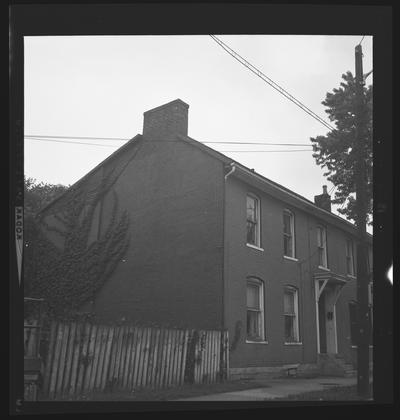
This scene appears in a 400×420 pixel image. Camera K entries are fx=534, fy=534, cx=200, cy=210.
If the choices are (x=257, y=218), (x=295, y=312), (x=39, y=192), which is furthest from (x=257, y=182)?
(x=39, y=192)

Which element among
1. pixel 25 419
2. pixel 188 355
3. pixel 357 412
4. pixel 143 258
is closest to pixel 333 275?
pixel 143 258

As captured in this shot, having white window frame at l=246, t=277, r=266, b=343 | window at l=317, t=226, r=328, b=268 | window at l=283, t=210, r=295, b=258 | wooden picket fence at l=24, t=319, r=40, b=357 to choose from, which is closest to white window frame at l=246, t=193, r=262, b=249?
white window frame at l=246, t=277, r=266, b=343

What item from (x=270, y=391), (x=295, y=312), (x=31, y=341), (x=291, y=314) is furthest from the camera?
(x=295, y=312)

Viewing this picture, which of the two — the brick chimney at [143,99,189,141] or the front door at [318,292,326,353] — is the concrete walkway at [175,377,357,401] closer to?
the front door at [318,292,326,353]

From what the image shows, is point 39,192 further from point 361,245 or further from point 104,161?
point 361,245

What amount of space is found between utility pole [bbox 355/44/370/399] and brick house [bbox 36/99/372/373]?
4856mm

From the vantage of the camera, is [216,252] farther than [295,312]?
No

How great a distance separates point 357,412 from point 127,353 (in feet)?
23.7

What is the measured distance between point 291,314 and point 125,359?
317 inches

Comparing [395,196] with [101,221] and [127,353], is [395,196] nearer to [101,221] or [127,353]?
[127,353]

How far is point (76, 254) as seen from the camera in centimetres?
1936

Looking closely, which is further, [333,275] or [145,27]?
[333,275]

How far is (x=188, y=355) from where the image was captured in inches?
523

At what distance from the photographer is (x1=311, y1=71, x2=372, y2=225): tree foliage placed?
1155 centimetres
